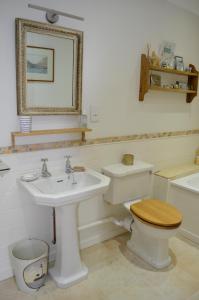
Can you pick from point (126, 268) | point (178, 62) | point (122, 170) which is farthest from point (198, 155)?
Result: point (126, 268)

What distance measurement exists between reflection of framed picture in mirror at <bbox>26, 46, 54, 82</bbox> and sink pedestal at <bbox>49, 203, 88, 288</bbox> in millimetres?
991

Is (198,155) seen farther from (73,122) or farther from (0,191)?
(0,191)

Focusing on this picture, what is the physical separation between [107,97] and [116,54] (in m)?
0.39

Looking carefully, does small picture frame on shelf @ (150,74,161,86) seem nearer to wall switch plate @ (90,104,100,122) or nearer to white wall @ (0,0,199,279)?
white wall @ (0,0,199,279)

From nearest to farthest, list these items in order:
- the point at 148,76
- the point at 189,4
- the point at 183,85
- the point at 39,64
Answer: the point at 39,64, the point at 148,76, the point at 189,4, the point at 183,85

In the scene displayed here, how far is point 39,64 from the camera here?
183cm

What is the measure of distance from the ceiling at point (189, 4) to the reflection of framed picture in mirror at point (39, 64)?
154 cm

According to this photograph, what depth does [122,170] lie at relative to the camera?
2.28 metres

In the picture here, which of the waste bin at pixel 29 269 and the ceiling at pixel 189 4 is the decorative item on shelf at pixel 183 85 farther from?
the waste bin at pixel 29 269

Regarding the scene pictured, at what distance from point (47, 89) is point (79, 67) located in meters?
0.32

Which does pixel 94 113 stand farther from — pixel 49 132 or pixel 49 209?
pixel 49 209

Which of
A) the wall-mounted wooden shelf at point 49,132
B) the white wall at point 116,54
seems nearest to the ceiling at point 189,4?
the white wall at point 116,54

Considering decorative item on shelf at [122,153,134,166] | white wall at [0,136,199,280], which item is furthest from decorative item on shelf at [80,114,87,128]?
decorative item on shelf at [122,153,134,166]

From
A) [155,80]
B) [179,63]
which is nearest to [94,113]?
[155,80]
